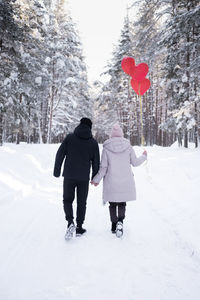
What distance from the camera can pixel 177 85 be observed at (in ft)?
48.6

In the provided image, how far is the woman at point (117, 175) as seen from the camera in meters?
4.22

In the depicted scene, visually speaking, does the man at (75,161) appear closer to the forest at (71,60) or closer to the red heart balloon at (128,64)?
the forest at (71,60)

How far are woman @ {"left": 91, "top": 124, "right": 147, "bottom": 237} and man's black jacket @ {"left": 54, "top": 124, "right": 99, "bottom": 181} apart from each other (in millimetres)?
329

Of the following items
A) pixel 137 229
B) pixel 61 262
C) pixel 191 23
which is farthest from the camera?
pixel 191 23

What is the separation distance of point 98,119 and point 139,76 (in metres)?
45.2

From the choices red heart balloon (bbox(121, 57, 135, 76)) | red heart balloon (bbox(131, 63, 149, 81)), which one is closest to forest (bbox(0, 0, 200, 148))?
red heart balloon (bbox(131, 63, 149, 81))

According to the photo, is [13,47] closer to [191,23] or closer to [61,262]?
[191,23]

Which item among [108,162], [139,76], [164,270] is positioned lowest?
[164,270]

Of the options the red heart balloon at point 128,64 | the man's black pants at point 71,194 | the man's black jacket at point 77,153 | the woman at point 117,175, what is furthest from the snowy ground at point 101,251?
the red heart balloon at point 128,64

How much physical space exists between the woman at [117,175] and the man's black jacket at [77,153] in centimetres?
33

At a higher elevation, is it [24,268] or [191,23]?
[191,23]

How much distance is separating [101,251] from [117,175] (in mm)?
1406

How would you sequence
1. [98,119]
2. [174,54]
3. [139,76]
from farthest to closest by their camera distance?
[98,119] → [174,54] → [139,76]

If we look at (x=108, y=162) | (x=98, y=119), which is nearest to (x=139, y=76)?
(x=108, y=162)
